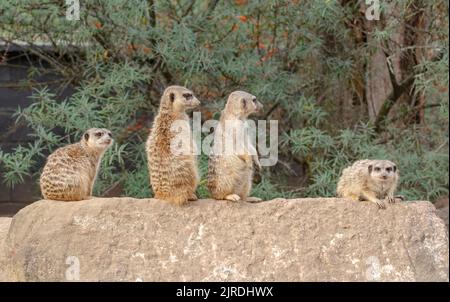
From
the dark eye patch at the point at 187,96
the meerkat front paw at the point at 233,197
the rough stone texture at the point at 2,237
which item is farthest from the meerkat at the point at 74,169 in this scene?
the meerkat front paw at the point at 233,197

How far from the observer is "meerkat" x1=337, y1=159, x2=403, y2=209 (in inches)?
171

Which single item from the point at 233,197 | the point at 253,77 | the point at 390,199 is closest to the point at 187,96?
the point at 233,197

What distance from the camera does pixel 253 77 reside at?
6.57 metres

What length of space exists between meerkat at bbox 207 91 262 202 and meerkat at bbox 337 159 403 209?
1.62ft

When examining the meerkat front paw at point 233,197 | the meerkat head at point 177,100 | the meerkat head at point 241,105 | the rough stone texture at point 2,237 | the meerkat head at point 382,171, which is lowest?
the rough stone texture at point 2,237

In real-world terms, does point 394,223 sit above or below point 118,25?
below

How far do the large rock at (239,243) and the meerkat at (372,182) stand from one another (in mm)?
135

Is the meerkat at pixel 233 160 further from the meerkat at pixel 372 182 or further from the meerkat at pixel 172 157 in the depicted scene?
the meerkat at pixel 372 182

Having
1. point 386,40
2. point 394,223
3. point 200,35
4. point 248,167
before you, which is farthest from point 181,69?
point 394,223

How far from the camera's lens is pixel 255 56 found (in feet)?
21.7

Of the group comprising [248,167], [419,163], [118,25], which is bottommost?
[419,163]

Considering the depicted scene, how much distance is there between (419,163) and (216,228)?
262 centimetres

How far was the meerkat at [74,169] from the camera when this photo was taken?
4.70 m
